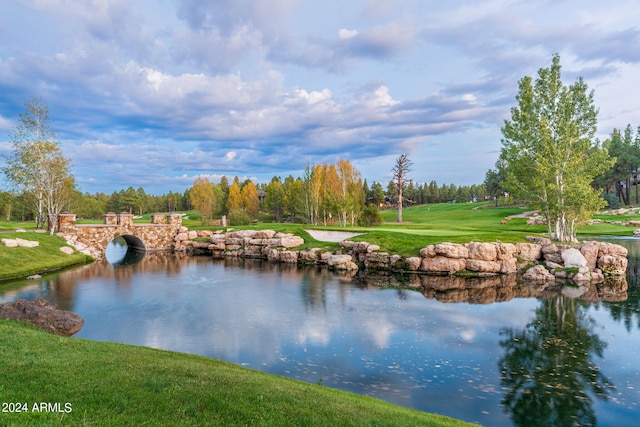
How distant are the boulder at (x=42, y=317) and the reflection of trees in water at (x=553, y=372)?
54.0ft

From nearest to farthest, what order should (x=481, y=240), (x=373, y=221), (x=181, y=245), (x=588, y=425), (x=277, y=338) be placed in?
(x=588, y=425), (x=277, y=338), (x=481, y=240), (x=181, y=245), (x=373, y=221)

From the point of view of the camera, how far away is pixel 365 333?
15734 mm

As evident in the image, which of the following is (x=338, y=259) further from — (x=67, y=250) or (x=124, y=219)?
(x=124, y=219)

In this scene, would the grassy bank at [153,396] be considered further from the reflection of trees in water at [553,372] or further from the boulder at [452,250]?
the boulder at [452,250]

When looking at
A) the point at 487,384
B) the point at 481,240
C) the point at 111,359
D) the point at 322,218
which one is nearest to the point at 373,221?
the point at 322,218

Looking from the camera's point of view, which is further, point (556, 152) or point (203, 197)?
point (203, 197)

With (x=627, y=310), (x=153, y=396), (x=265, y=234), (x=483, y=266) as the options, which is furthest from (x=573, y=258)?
(x=153, y=396)

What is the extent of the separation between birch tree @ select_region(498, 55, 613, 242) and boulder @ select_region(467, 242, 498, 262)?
8.81 meters

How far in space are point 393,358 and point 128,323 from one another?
12.3 m

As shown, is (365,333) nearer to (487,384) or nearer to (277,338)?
(277,338)

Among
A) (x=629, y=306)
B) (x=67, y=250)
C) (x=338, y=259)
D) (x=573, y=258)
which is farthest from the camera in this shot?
(x=67, y=250)

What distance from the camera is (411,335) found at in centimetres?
1546

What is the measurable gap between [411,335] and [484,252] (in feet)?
55.6

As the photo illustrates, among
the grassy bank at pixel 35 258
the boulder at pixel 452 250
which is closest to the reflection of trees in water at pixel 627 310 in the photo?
the boulder at pixel 452 250
